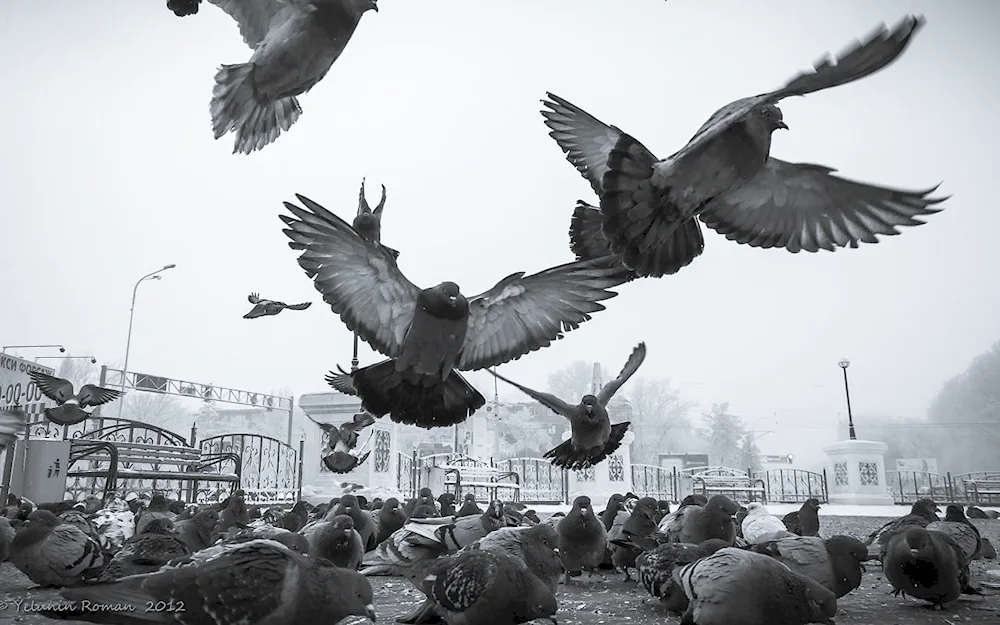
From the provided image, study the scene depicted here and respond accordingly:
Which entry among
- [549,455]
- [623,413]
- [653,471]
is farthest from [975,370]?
[549,455]

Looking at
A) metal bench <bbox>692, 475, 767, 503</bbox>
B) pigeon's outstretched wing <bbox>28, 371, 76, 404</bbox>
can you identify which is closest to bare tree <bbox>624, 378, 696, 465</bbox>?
metal bench <bbox>692, 475, 767, 503</bbox>

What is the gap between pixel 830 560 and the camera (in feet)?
14.1

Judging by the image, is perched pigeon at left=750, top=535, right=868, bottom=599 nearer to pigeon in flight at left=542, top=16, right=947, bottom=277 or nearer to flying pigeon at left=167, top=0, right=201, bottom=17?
pigeon in flight at left=542, top=16, right=947, bottom=277

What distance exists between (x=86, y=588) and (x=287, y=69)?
193cm

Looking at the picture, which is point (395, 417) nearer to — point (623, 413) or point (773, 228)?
point (773, 228)

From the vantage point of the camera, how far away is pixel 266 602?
7.93 feet

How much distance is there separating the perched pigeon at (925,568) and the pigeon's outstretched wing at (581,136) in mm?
3794

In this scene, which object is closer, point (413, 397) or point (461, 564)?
point (413, 397)

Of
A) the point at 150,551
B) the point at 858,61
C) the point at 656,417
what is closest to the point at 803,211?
the point at 858,61

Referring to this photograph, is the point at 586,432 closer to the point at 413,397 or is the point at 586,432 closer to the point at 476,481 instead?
the point at 413,397

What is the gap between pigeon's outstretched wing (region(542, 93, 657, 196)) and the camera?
1.97 meters

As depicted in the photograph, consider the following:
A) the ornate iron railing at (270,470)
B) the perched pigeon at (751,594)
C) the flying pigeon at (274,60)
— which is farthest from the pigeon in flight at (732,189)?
the ornate iron railing at (270,470)

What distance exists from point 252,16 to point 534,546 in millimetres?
3345

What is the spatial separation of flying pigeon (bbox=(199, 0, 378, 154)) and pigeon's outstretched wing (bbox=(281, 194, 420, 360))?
0.47m
